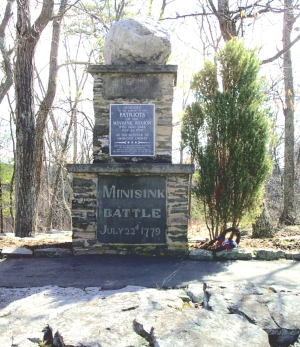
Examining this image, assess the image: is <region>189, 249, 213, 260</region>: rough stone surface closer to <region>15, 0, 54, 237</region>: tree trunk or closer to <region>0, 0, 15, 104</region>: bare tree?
<region>15, 0, 54, 237</region>: tree trunk

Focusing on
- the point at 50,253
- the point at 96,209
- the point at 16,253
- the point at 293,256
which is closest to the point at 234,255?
the point at 293,256

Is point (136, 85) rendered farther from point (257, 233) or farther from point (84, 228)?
point (257, 233)

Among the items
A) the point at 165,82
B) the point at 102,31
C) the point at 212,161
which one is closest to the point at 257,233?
the point at 212,161

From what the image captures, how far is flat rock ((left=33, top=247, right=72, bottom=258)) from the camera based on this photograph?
552cm

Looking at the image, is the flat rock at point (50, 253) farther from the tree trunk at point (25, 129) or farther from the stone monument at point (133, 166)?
the tree trunk at point (25, 129)

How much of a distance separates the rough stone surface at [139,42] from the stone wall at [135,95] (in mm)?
252

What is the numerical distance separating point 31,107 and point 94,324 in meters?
6.83

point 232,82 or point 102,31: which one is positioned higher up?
point 102,31

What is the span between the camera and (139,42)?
588 centimetres

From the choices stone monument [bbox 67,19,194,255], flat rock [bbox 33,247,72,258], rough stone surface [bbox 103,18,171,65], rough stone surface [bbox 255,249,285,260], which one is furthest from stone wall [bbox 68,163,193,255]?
rough stone surface [bbox 103,18,171,65]

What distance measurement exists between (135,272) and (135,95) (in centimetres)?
279

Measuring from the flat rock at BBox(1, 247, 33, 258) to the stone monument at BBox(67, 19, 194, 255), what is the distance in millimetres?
690

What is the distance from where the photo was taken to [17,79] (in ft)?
27.8

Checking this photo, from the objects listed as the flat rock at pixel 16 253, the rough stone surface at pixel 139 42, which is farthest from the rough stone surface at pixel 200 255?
the rough stone surface at pixel 139 42
